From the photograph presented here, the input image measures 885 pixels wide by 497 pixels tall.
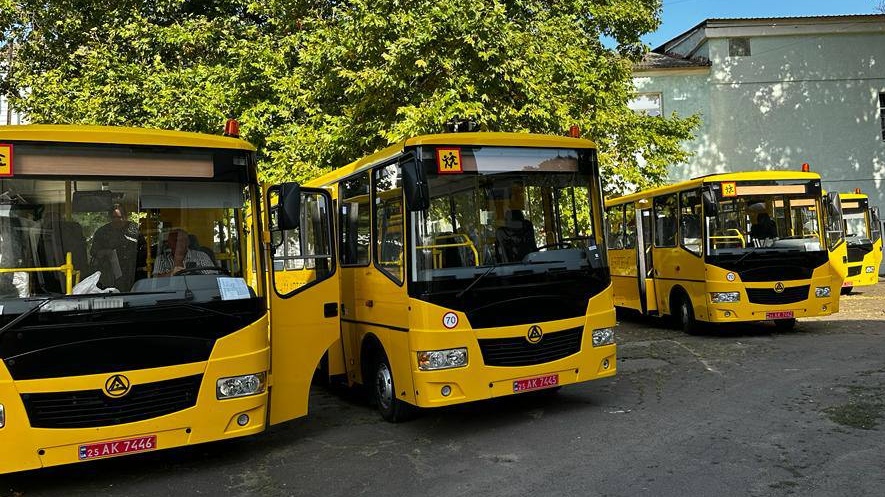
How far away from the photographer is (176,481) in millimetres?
5457

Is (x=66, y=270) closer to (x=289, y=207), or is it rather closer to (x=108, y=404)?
(x=108, y=404)

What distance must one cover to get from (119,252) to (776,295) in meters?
10.0

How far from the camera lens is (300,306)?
651 centimetres

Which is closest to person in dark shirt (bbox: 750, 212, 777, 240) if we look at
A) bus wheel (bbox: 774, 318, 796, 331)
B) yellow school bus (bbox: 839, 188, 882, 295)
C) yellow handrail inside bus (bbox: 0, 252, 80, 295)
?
bus wheel (bbox: 774, 318, 796, 331)

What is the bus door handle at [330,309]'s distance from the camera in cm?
671

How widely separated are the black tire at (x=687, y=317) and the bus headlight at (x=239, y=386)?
8.93m

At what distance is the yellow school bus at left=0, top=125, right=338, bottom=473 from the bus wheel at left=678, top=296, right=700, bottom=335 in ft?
28.8

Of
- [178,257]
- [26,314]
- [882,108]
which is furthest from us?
[882,108]

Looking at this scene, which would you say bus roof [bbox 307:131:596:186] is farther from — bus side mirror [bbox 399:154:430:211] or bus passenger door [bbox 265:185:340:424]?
bus passenger door [bbox 265:185:340:424]

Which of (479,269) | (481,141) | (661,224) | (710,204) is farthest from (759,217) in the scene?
(479,269)

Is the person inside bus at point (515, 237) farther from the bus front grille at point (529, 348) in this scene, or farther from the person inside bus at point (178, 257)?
the person inside bus at point (178, 257)

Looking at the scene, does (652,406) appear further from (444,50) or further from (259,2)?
(259,2)

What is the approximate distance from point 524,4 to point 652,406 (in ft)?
31.3

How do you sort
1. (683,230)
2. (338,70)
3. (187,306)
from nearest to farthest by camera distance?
(187,306), (338,70), (683,230)
